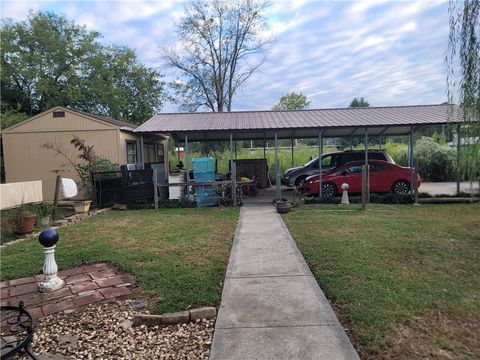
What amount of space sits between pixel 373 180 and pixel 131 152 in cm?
955

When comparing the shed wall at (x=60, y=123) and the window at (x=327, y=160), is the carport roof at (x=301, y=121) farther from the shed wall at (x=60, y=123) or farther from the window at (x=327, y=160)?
the shed wall at (x=60, y=123)

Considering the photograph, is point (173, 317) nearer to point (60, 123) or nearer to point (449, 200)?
point (449, 200)

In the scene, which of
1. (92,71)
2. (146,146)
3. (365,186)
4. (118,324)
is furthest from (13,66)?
(118,324)

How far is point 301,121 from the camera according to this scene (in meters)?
13.0

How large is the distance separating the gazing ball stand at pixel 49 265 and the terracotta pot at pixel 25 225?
149 inches

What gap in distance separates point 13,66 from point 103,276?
26.3 meters

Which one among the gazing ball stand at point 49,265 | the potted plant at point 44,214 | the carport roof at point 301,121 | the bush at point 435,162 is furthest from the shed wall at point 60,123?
the bush at point 435,162

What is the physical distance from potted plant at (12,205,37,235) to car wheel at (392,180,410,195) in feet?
35.5

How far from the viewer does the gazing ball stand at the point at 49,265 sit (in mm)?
4570

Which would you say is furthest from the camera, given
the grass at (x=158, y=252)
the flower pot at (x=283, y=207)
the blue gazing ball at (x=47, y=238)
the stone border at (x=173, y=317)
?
the flower pot at (x=283, y=207)

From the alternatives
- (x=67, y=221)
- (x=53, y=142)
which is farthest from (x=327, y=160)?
(x=53, y=142)

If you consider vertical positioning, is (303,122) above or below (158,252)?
above

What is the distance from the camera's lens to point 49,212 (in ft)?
31.1

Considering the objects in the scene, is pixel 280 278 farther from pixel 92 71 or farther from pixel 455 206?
pixel 92 71
